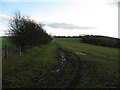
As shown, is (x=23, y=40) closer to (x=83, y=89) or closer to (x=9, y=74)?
(x=9, y=74)

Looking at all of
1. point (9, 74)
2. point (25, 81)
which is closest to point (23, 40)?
point (9, 74)

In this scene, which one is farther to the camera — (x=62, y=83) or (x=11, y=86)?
(x=62, y=83)

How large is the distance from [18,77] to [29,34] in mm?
23266

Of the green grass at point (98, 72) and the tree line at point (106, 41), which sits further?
the tree line at point (106, 41)

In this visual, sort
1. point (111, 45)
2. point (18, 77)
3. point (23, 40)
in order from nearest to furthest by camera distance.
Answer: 1. point (18, 77)
2. point (23, 40)
3. point (111, 45)

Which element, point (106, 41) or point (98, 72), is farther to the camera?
point (106, 41)

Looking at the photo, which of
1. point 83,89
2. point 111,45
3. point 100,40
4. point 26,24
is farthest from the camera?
point 100,40

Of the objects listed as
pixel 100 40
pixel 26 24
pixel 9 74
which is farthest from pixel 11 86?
pixel 100 40

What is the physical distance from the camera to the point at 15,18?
40.3 metres

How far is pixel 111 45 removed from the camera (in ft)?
312

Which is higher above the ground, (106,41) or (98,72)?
(106,41)

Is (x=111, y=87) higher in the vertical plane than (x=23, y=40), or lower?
lower

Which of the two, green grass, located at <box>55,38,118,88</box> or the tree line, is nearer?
green grass, located at <box>55,38,118,88</box>

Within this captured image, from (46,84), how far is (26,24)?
27.4 metres
